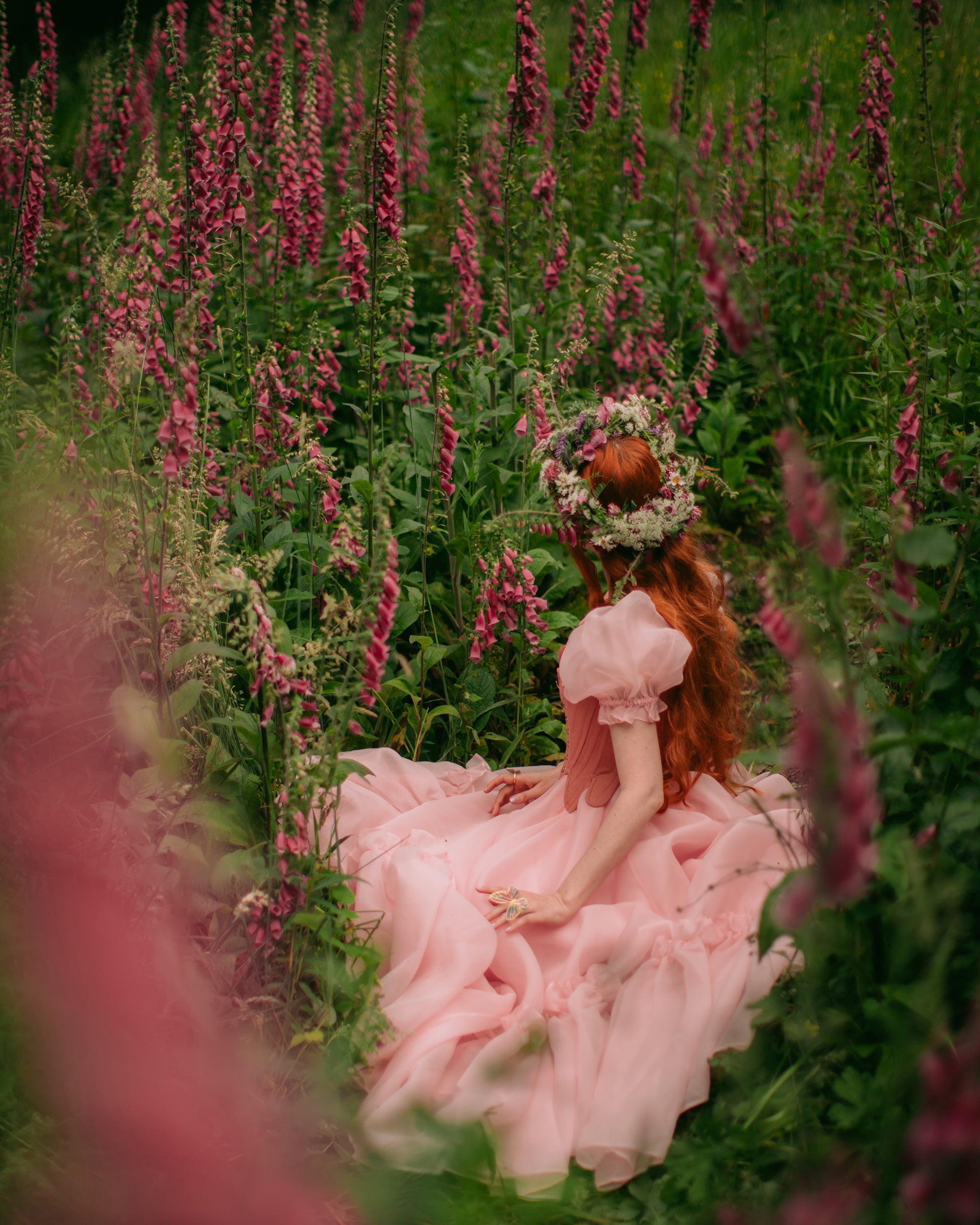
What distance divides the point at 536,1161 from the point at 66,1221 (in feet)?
2.93

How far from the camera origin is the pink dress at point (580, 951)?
1806 mm

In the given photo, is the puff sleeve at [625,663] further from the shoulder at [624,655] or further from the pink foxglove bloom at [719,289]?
the pink foxglove bloom at [719,289]

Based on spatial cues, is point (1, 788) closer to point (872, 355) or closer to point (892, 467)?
point (892, 467)

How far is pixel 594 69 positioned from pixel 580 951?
325cm

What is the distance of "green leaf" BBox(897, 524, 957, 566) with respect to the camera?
135cm

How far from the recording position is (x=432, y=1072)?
190 cm

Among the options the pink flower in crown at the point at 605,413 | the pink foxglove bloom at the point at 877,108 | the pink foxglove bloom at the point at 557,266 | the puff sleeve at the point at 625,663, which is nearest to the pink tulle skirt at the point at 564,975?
the puff sleeve at the point at 625,663

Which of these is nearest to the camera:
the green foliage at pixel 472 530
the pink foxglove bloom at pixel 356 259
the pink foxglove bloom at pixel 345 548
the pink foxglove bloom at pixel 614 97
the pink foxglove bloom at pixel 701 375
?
the green foliage at pixel 472 530

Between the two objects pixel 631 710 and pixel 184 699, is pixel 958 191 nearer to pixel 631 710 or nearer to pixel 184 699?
pixel 631 710

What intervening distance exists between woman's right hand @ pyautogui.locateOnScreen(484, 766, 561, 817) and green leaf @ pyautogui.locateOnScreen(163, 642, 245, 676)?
0.83 m

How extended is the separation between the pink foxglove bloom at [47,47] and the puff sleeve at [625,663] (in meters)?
3.40

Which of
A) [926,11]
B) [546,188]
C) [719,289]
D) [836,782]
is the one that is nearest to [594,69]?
[546,188]

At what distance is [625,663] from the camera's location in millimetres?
2168

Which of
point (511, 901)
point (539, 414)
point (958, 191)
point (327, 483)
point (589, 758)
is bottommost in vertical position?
point (511, 901)
